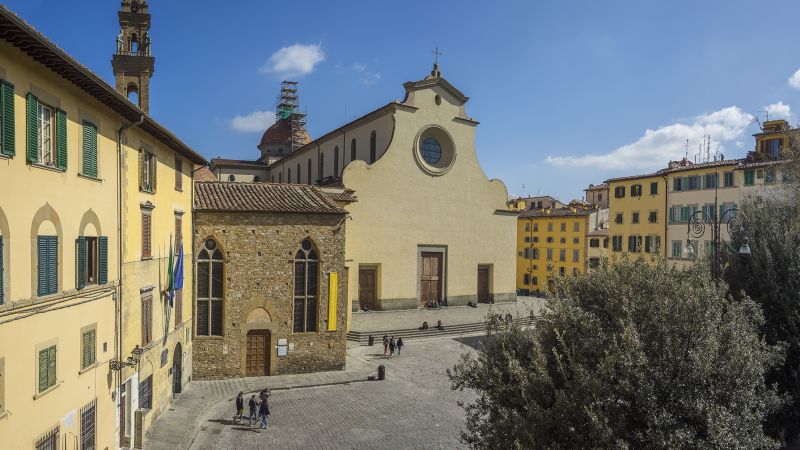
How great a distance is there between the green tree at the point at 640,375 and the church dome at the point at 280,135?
6284 cm

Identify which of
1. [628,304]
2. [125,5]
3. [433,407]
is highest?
[125,5]

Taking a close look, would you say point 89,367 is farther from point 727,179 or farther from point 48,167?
point 727,179

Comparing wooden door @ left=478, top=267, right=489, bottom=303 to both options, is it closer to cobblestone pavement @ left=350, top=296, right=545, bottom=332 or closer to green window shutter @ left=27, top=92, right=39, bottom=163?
cobblestone pavement @ left=350, top=296, right=545, bottom=332

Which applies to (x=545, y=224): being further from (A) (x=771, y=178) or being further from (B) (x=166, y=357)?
(B) (x=166, y=357)

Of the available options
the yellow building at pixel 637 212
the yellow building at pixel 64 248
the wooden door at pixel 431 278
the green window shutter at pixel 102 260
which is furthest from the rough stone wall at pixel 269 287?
the yellow building at pixel 637 212

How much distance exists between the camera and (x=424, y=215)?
39125 mm

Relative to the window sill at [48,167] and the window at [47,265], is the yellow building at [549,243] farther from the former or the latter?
the window sill at [48,167]

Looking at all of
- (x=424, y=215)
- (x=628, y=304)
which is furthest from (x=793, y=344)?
(x=424, y=215)

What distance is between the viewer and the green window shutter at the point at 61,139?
10.7m

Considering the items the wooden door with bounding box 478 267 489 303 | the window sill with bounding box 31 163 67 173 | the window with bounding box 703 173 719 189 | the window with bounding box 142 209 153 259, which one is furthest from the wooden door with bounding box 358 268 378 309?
the window sill with bounding box 31 163 67 173

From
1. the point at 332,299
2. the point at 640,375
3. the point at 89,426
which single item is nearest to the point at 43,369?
the point at 89,426

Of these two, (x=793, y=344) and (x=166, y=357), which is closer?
(x=793, y=344)

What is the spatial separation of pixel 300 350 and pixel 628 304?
679 inches

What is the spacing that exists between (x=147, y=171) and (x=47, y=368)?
7743 mm
